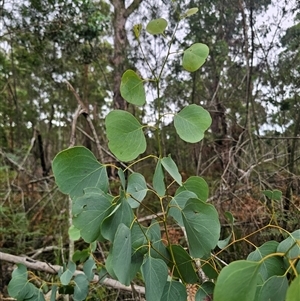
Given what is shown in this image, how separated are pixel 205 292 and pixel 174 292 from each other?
7cm

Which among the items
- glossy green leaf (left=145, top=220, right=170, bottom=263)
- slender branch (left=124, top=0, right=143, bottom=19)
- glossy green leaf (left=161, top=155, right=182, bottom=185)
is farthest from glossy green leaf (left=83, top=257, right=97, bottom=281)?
slender branch (left=124, top=0, right=143, bottom=19)

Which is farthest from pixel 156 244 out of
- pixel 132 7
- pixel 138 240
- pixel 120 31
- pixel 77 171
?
pixel 132 7

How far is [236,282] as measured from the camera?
0.87 ft

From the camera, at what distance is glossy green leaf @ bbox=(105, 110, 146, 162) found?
39 cm

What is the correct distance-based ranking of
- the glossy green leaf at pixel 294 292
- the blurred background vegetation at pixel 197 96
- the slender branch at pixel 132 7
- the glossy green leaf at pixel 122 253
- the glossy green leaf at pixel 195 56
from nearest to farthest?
1. the glossy green leaf at pixel 294 292
2. the glossy green leaf at pixel 122 253
3. the glossy green leaf at pixel 195 56
4. the blurred background vegetation at pixel 197 96
5. the slender branch at pixel 132 7

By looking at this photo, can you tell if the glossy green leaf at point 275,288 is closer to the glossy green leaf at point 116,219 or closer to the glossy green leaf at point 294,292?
the glossy green leaf at point 294,292

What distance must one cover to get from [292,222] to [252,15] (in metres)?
2.56

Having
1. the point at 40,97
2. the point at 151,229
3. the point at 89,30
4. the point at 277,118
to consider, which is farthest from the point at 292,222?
the point at 40,97

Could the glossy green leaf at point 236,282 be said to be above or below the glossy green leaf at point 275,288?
above

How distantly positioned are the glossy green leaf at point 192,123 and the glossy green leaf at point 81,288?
18.8 inches

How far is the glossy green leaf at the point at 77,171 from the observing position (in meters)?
0.38

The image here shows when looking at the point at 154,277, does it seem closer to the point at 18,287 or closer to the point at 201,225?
the point at 201,225

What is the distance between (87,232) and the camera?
39cm

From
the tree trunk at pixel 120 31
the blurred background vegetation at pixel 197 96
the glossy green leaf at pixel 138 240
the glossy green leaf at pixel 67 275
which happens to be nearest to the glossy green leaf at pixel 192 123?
the glossy green leaf at pixel 138 240
